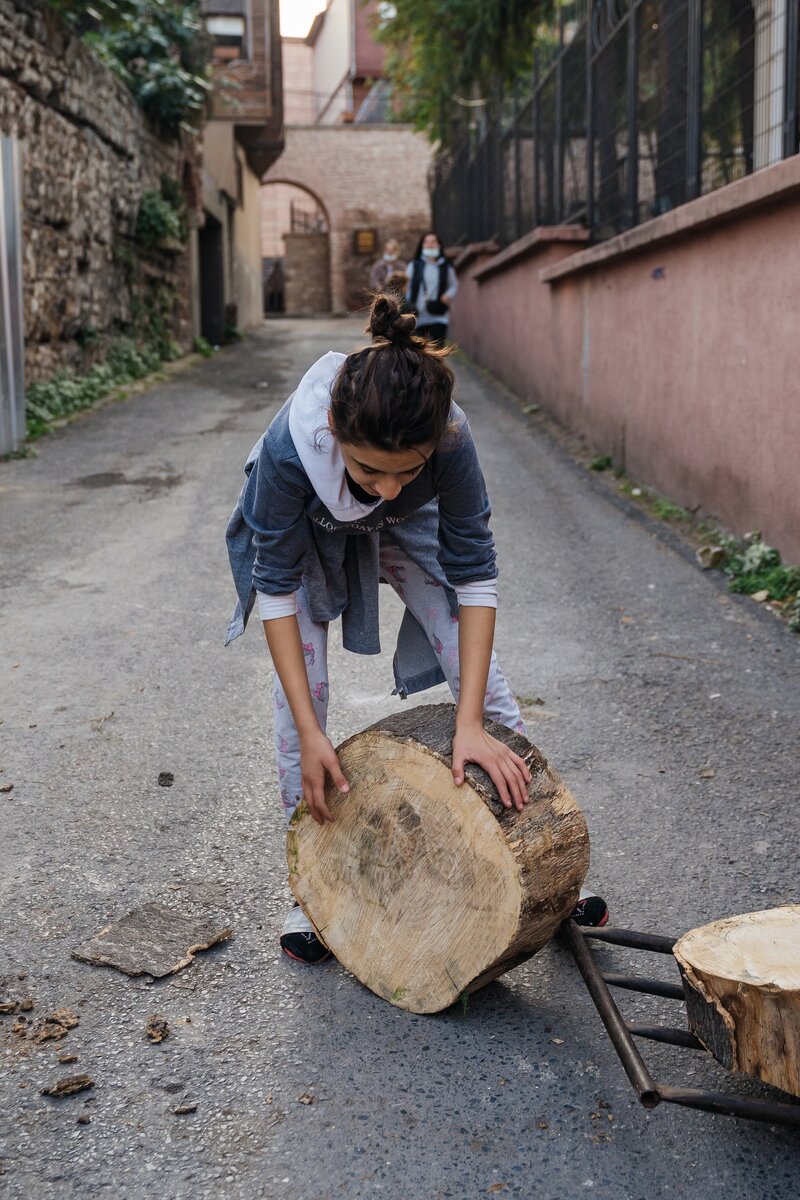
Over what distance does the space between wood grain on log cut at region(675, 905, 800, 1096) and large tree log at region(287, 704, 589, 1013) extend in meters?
0.34

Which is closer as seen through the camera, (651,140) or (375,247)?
(651,140)

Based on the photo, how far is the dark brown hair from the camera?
2011 millimetres

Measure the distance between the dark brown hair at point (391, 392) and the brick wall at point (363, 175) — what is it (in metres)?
29.9

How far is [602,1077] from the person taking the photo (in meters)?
2.11

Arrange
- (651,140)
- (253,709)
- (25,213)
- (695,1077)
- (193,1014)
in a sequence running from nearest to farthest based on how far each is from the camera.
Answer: (695,1077), (193,1014), (253,709), (651,140), (25,213)

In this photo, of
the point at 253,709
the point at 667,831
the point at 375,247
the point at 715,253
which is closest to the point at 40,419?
the point at 715,253

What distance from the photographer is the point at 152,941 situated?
8.41ft

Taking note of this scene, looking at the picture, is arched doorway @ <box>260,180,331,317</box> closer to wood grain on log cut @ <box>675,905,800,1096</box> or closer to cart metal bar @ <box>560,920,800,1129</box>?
cart metal bar @ <box>560,920,800,1129</box>

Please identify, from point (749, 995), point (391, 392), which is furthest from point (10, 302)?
point (749, 995)

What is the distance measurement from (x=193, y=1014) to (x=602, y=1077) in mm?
823

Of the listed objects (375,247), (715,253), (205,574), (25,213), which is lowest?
(205,574)

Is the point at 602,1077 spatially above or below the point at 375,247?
below

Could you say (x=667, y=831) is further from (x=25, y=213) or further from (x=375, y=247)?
(x=375, y=247)

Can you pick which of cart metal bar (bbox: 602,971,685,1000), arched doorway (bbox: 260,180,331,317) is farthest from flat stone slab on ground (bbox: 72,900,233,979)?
arched doorway (bbox: 260,180,331,317)
